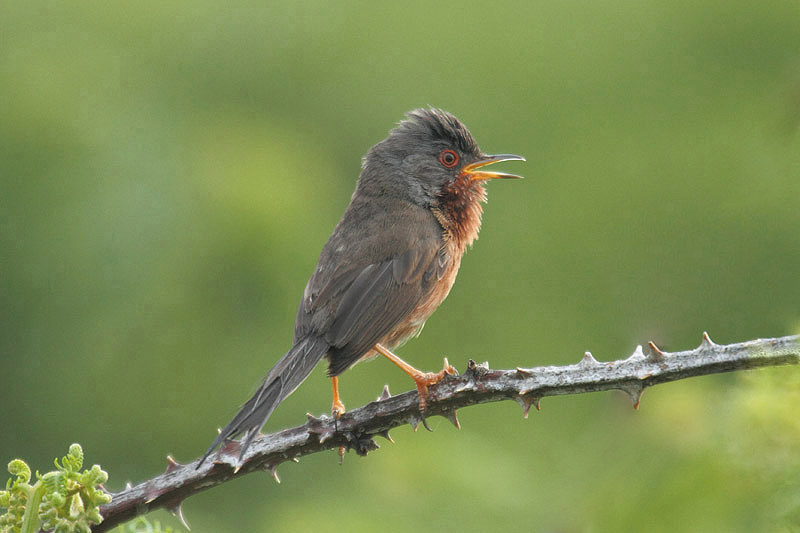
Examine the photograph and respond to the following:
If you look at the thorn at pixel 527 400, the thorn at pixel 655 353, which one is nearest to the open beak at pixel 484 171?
the thorn at pixel 527 400

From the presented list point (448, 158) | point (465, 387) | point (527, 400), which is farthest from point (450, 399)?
point (448, 158)

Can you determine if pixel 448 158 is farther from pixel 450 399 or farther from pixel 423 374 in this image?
pixel 450 399

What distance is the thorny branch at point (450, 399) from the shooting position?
1.71 meters

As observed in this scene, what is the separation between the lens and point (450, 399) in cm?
255

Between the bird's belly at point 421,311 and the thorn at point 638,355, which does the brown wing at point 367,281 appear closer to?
the bird's belly at point 421,311

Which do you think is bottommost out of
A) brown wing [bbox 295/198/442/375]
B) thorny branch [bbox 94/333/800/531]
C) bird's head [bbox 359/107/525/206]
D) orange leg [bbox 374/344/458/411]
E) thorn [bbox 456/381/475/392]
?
thorny branch [bbox 94/333/800/531]

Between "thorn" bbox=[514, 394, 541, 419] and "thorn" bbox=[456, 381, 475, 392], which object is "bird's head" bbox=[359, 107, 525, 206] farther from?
"thorn" bbox=[514, 394, 541, 419]

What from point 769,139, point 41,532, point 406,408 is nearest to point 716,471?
point 769,139

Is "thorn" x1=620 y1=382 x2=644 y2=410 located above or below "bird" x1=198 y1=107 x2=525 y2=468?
below

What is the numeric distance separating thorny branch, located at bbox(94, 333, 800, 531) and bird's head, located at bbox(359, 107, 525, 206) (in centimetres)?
215

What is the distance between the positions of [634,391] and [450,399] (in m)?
0.70

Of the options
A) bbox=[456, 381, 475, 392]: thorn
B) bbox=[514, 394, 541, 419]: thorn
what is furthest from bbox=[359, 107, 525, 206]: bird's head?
bbox=[514, 394, 541, 419]: thorn

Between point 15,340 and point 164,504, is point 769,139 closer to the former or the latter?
point 164,504

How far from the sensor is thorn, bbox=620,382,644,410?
1.94 meters
